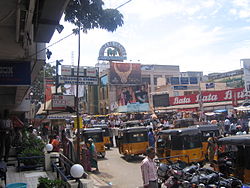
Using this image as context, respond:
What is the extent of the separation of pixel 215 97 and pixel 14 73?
2911cm

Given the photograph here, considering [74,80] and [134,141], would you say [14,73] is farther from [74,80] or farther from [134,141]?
[74,80]

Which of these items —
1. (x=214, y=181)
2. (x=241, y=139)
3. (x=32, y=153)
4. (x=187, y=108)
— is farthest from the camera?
(x=187, y=108)

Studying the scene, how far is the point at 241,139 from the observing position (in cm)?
642

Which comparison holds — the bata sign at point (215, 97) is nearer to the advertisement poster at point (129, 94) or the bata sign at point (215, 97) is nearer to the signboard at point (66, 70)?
the advertisement poster at point (129, 94)

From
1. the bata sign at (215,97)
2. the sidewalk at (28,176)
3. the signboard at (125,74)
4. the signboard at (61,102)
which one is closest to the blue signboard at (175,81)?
the bata sign at (215,97)

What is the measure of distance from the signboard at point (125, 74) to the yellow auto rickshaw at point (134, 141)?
4033 centimetres

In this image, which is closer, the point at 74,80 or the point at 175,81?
the point at 74,80

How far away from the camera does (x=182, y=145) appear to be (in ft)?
35.3

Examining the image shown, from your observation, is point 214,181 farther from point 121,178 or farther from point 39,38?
point 121,178

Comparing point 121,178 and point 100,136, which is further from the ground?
point 100,136

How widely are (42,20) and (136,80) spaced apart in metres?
53.1

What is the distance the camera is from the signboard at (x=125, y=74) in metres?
56.0

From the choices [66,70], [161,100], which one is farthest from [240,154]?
[161,100]

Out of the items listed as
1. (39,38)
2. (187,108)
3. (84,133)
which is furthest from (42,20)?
(187,108)
